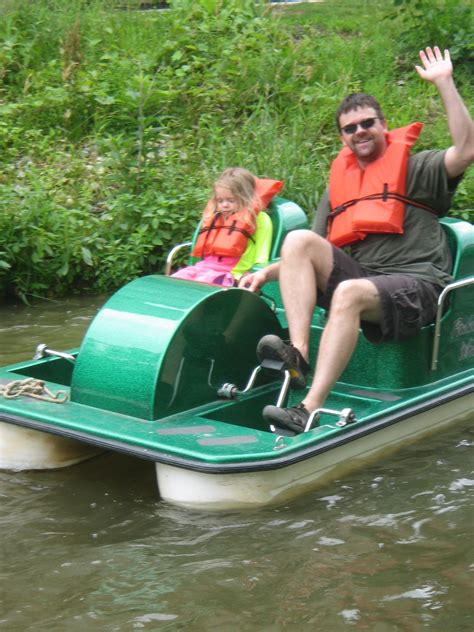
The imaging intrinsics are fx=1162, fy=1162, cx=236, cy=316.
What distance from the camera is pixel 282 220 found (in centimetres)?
608

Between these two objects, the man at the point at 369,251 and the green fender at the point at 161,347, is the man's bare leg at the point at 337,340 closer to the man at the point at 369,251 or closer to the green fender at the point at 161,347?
the man at the point at 369,251

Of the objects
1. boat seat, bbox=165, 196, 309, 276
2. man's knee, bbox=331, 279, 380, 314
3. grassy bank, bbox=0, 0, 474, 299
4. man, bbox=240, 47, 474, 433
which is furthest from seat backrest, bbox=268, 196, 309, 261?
grassy bank, bbox=0, 0, 474, 299

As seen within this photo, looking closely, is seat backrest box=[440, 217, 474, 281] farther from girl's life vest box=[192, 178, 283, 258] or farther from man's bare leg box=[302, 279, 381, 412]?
girl's life vest box=[192, 178, 283, 258]

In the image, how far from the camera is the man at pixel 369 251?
15.6 feet

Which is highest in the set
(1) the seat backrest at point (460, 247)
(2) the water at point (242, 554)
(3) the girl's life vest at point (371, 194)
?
(3) the girl's life vest at point (371, 194)

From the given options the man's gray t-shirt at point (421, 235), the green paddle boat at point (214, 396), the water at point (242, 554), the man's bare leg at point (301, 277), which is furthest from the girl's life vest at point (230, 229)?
the water at point (242, 554)

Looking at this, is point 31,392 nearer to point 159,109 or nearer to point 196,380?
point 196,380

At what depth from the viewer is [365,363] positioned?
5.25m

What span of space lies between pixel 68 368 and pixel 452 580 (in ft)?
7.07

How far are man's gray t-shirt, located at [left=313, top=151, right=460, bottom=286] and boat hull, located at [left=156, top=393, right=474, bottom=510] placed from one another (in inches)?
29.3

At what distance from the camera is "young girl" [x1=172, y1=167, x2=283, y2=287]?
5.98 metres

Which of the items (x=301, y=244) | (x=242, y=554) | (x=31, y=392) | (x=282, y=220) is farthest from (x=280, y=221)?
(x=242, y=554)

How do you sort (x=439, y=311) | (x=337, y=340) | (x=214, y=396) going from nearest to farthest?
(x=337, y=340)
(x=214, y=396)
(x=439, y=311)

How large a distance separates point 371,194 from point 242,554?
199 centimetres
